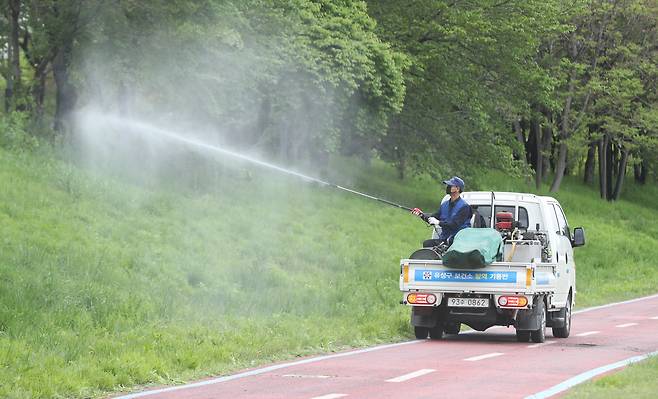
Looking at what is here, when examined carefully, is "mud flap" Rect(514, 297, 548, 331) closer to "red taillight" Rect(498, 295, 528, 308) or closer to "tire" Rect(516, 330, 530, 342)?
"tire" Rect(516, 330, 530, 342)

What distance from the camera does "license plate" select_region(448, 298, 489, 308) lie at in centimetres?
1812

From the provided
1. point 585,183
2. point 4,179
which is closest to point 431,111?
point 4,179

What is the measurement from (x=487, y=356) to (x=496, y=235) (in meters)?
2.54

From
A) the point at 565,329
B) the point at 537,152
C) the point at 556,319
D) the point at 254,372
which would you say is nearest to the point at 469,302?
the point at 556,319

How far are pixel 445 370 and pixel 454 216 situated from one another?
4959 mm

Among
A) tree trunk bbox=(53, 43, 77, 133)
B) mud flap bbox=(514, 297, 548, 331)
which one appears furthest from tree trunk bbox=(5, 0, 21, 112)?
mud flap bbox=(514, 297, 548, 331)

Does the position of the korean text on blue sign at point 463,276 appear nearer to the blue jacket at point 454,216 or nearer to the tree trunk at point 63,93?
the blue jacket at point 454,216

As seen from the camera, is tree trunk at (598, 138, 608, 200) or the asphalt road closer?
the asphalt road

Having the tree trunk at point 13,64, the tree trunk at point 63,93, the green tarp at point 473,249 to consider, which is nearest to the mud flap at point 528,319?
the green tarp at point 473,249

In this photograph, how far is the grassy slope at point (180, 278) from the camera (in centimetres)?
1395

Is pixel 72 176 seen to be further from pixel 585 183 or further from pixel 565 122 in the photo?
pixel 585 183

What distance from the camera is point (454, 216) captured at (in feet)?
62.1

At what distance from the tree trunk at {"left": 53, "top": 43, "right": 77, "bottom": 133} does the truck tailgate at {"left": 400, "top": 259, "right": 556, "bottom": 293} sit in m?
13.7

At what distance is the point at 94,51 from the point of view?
28.0 metres
